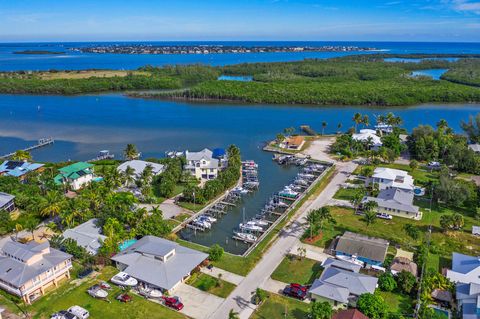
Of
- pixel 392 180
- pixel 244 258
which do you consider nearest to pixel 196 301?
pixel 244 258

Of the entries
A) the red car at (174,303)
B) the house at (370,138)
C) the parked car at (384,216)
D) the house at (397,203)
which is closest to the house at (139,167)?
the red car at (174,303)

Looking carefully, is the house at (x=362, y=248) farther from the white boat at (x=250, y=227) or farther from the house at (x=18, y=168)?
the house at (x=18, y=168)

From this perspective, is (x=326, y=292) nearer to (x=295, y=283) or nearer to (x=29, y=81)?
(x=295, y=283)

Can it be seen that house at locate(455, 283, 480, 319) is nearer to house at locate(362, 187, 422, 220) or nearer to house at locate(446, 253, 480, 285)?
house at locate(446, 253, 480, 285)

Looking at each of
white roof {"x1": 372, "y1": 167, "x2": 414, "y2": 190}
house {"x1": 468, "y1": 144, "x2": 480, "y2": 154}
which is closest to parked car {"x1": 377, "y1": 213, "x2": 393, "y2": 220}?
white roof {"x1": 372, "y1": 167, "x2": 414, "y2": 190}

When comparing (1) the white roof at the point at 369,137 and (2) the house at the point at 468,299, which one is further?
(1) the white roof at the point at 369,137

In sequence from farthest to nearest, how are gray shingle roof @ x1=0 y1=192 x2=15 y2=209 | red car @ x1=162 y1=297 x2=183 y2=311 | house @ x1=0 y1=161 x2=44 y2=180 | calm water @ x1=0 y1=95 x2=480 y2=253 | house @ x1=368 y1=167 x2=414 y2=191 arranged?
calm water @ x1=0 y1=95 x2=480 y2=253 → house @ x1=0 y1=161 x2=44 y2=180 → house @ x1=368 y1=167 x2=414 y2=191 → gray shingle roof @ x1=0 y1=192 x2=15 y2=209 → red car @ x1=162 y1=297 x2=183 y2=311

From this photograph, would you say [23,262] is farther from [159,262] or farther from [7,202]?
[7,202]
